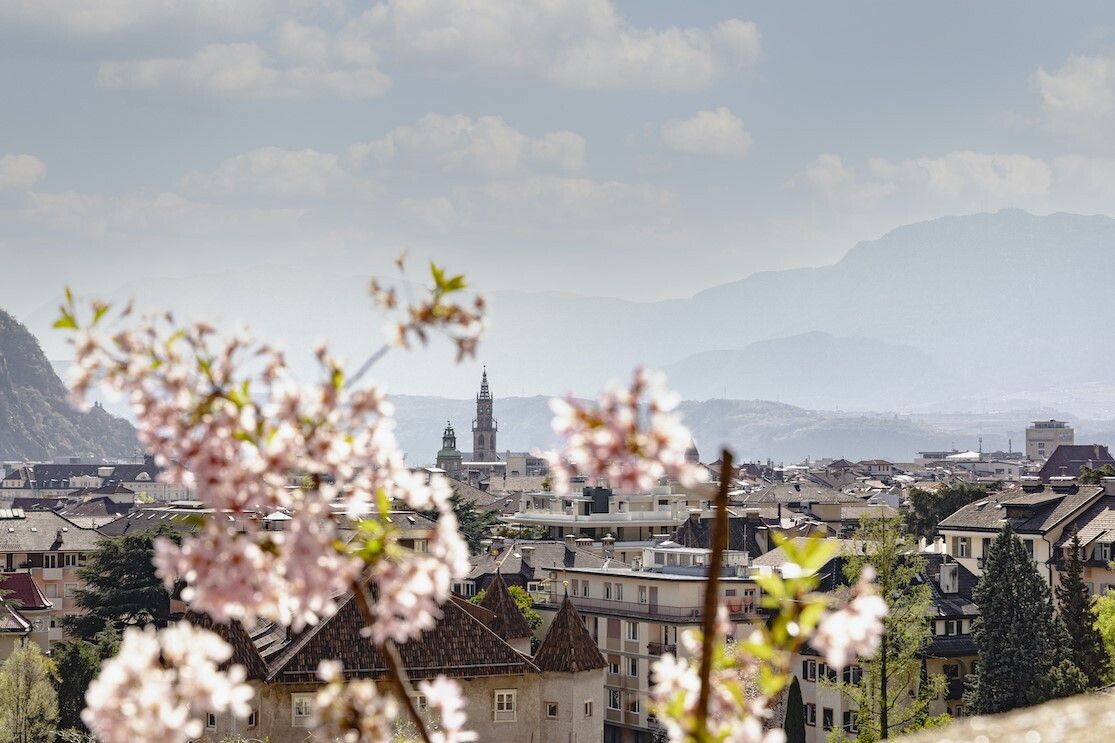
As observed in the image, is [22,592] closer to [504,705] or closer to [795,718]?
[504,705]

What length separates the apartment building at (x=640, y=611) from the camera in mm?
68125

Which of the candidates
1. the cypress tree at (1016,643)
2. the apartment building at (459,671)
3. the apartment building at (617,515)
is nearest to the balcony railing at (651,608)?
the cypress tree at (1016,643)

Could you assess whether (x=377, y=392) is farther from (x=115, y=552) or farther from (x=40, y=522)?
(x=40, y=522)

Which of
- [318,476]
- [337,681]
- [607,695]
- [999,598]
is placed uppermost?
[318,476]

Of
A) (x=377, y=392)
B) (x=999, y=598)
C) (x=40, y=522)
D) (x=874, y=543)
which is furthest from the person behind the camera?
(x=40, y=522)

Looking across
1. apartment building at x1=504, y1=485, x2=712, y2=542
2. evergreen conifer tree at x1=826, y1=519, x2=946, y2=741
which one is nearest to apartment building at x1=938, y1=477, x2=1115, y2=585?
apartment building at x1=504, y1=485, x2=712, y2=542

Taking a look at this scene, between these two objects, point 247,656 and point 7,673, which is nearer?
point 247,656

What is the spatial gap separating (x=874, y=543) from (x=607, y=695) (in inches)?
919

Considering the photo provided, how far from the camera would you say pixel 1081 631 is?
5781 cm

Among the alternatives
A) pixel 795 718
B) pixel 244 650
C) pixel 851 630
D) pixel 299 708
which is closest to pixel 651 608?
pixel 795 718

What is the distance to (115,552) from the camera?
68438mm

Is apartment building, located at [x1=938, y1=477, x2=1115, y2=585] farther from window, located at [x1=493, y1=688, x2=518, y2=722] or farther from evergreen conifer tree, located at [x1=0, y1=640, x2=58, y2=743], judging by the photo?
evergreen conifer tree, located at [x1=0, y1=640, x2=58, y2=743]

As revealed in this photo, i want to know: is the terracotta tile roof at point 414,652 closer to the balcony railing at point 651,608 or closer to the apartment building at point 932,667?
the apartment building at point 932,667

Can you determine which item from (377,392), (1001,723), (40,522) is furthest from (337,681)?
(40,522)
